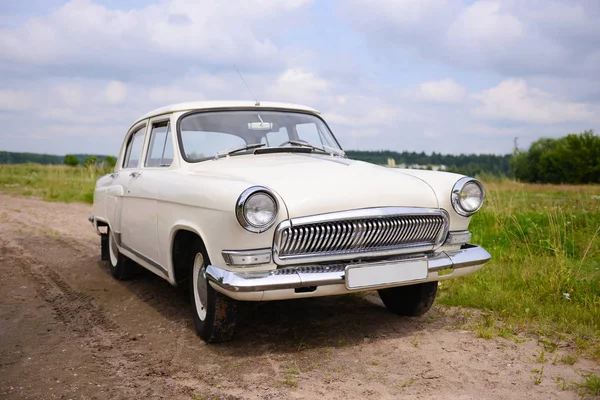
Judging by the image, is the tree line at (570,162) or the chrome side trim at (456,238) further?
the tree line at (570,162)

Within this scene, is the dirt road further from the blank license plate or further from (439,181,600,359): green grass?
the blank license plate

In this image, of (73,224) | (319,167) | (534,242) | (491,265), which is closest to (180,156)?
(319,167)

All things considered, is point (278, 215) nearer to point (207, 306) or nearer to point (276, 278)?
point (276, 278)

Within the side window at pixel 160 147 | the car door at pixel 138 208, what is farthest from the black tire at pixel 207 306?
the side window at pixel 160 147

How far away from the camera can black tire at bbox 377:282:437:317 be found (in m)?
4.52

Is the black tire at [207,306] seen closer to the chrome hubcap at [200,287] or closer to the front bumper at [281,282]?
the chrome hubcap at [200,287]

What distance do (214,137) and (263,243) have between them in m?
1.61

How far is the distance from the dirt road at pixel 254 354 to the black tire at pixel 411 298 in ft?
0.30

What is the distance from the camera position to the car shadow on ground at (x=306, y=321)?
4035 millimetres

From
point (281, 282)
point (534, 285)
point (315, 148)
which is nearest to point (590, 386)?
point (281, 282)

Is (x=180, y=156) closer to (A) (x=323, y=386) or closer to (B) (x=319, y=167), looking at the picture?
(B) (x=319, y=167)

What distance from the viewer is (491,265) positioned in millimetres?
6297

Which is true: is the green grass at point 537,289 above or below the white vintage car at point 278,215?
below

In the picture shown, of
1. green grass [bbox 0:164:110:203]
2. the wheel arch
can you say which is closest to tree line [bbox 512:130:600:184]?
green grass [bbox 0:164:110:203]
